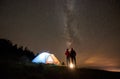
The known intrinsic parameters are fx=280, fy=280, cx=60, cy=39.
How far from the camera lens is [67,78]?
2314cm

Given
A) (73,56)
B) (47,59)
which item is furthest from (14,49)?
(73,56)

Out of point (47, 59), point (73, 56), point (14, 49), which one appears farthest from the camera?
point (14, 49)

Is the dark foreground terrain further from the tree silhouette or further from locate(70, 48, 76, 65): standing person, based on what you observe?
the tree silhouette

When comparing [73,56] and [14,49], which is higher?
[14,49]

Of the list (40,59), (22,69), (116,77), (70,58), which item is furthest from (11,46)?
(116,77)

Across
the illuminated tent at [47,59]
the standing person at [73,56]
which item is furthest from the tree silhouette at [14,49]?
the standing person at [73,56]

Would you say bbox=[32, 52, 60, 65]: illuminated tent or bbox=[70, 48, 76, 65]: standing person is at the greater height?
bbox=[32, 52, 60, 65]: illuminated tent

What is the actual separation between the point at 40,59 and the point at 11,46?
41.2 feet

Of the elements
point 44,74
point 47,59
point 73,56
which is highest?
point 47,59

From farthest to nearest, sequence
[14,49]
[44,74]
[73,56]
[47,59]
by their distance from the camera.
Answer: [14,49], [47,59], [73,56], [44,74]

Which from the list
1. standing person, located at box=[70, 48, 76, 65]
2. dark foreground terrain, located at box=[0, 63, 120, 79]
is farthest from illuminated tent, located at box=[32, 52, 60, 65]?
dark foreground terrain, located at box=[0, 63, 120, 79]

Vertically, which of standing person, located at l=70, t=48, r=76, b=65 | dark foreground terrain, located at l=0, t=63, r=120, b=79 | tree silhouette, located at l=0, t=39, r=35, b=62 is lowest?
dark foreground terrain, located at l=0, t=63, r=120, b=79

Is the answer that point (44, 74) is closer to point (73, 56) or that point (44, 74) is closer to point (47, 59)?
point (73, 56)

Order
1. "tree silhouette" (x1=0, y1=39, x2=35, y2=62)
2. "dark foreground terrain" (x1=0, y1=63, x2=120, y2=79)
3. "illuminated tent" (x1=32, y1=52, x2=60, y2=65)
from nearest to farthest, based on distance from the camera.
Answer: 1. "dark foreground terrain" (x1=0, y1=63, x2=120, y2=79)
2. "illuminated tent" (x1=32, y1=52, x2=60, y2=65)
3. "tree silhouette" (x1=0, y1=39, x2=35, y2=62)
